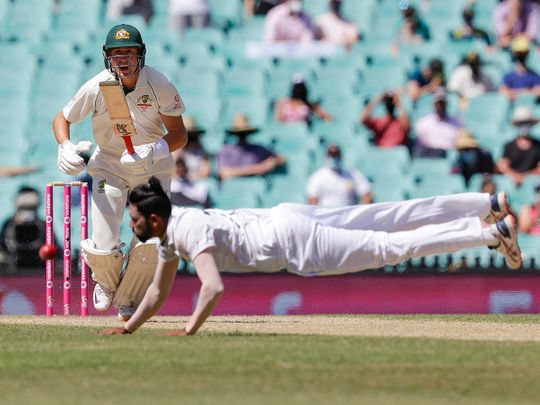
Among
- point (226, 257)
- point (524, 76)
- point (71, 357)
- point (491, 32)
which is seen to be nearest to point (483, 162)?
point (524, 76)

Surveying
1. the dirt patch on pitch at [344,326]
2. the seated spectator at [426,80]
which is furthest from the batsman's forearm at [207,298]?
the seated spectator at [426,80]

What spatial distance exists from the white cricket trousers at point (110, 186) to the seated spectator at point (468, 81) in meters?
6.49

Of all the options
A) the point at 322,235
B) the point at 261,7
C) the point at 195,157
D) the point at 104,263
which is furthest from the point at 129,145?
the point at 261,7

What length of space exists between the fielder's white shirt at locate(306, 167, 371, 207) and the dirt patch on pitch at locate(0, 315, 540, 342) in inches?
107

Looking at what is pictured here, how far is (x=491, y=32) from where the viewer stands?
52.0 ft

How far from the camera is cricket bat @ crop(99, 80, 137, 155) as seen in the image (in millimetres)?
8320

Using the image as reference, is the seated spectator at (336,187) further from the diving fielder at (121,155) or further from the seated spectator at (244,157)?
the diving fielder at (121,155)

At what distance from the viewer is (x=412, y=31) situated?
15.8 metres

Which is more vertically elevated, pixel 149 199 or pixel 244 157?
pixel 149 199

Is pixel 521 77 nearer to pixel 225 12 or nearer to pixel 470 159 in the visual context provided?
pixel 470 159

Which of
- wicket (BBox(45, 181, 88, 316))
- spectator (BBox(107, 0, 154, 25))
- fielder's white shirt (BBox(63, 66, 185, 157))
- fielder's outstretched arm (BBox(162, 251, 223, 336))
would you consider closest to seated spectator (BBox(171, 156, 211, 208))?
wicket (BBox(45, 181, 88, 316))

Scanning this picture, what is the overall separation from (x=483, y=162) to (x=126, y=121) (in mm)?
5674

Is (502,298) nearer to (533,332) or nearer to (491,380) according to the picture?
(533,332)

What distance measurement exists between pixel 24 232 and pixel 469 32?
6.17 meters
